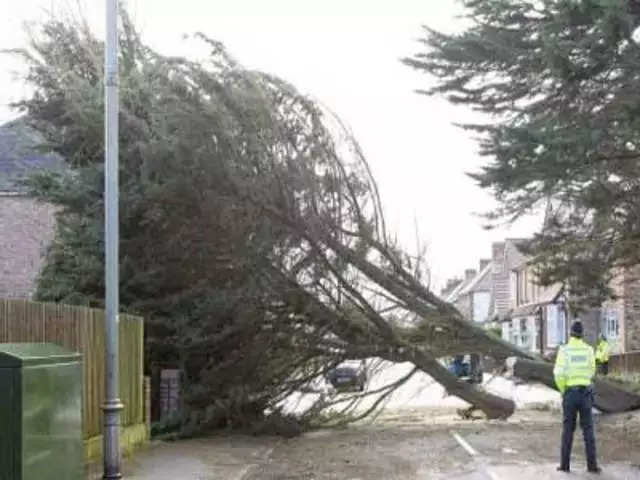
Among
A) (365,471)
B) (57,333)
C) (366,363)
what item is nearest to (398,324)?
(366,363)

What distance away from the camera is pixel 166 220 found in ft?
58.2

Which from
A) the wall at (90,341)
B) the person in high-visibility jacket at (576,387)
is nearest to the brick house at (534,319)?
the wall at (90,341)

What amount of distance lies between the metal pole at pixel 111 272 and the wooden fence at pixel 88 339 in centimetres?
110

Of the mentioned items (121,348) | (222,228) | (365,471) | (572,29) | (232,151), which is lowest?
(365,471)

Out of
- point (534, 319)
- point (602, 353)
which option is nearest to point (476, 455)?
point (602, 353)

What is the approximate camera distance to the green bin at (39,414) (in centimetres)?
656

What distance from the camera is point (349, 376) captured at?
20.0 m

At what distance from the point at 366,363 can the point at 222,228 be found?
4417mm

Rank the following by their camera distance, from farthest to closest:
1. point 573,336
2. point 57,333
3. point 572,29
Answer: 1. point 572,29
2. point 573,336
3. point 57,333

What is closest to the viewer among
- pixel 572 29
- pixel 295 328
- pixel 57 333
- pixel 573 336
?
pixel 57 333

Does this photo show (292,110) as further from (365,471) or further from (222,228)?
(365,471)

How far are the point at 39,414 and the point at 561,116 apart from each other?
11733 mm

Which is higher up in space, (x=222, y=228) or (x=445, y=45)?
(x=445, y=45)

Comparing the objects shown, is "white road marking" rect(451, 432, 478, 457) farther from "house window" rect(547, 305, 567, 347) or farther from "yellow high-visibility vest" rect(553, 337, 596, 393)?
"house window" rect(547, 305, 567, 347)
